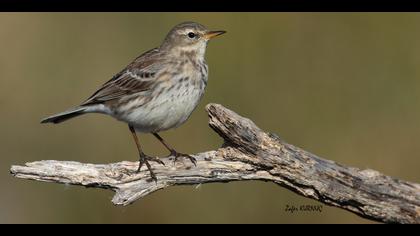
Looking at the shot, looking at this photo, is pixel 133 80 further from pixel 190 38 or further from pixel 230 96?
pixel 230 96

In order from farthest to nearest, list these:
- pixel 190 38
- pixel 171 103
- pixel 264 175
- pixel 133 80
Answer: pixel 190 38, pixel 133 80, pixel 171 103, pixel 264 175

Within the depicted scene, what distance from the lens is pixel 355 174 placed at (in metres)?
9.74

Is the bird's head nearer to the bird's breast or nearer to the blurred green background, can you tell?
the bird's breast

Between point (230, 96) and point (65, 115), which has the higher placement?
point (230, 96)

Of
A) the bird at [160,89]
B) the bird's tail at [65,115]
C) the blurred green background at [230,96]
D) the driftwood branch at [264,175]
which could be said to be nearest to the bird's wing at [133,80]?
the bird at [160,89]

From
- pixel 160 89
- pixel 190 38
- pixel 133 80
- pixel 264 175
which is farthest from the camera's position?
pixel 190 38

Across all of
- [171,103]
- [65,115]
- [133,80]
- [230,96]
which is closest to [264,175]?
[171,103]

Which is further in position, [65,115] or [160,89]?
[65,115]

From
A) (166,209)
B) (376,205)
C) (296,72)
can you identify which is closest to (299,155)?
(376,205)

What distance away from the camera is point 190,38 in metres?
12.0

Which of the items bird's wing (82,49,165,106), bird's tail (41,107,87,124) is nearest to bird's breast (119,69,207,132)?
bird's wing (82,49,165,106)

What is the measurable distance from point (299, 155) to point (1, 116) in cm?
776

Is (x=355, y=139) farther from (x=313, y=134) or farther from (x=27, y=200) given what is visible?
(x=27, y=200)

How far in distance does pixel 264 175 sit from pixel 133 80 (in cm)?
271
